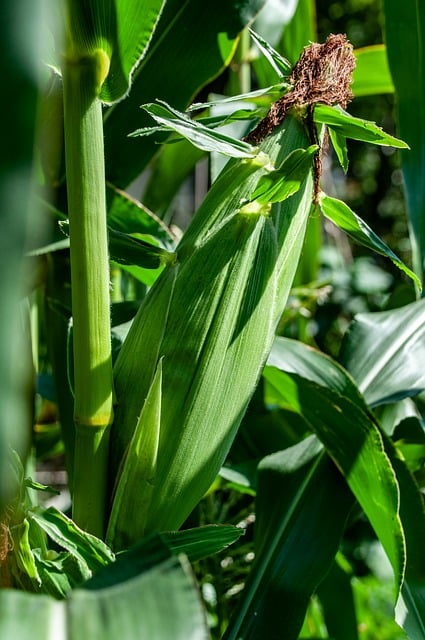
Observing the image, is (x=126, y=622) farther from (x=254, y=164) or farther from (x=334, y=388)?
(x=334, y=388)

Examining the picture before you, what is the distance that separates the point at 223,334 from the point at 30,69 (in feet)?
0.72

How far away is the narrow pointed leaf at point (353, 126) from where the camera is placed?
351mm

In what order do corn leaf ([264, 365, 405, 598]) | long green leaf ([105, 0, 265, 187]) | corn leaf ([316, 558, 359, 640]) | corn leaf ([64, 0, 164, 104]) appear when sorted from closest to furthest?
corn leaf ([64, 0, 164, 104]), corn leaf ([264, 365, 405, 598]), long green leaf ([105, 0, 265, 187]), corn leaf ([316, 558, 359, 640])

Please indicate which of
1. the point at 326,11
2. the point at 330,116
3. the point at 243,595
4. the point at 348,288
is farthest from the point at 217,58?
the point at 326,11

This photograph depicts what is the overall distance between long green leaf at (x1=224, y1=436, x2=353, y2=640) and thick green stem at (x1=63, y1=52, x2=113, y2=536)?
209mm

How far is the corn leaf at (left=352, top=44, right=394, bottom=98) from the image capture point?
2.60ft

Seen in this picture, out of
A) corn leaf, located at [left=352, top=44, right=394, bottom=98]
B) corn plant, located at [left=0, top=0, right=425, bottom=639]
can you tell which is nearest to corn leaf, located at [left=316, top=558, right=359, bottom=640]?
corn plant, located at [left=0, top=0, right=425, bottom=639]

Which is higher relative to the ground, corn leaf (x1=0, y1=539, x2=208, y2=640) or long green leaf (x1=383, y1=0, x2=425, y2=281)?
long green leaf (x1=383, y1=0, x2=425, y2=281)

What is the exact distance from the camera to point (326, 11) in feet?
9.61

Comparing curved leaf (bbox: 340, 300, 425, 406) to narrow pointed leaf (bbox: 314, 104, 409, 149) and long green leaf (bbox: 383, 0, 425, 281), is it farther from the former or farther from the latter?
narrow pointed leaf (bbox: 314, 104, 409, 149)

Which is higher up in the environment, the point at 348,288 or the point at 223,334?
the point at 223,334

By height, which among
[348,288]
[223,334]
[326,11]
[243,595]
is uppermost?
[326,11]

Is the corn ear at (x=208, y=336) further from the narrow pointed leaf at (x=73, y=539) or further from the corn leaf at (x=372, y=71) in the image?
the corn leaf at (x=372, y=71)

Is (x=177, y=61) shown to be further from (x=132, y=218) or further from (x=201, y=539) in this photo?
(x=201, y=539)
